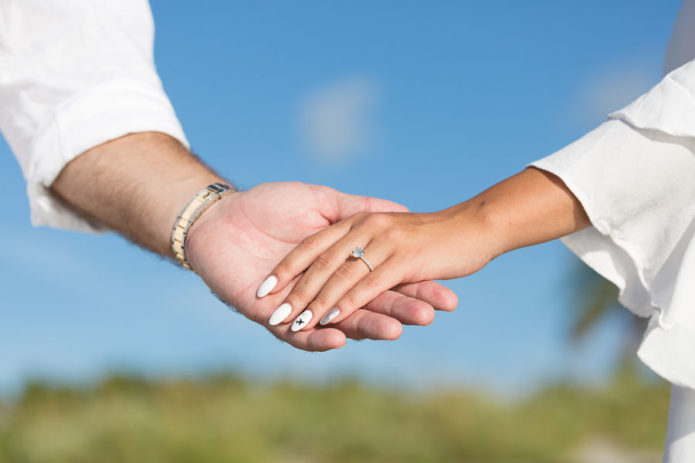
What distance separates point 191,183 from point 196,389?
586cm

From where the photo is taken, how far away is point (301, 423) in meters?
6.38

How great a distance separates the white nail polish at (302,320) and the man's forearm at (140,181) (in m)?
0.61

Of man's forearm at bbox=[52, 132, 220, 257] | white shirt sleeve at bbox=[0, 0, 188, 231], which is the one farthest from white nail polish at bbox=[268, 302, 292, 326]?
white shirt sleeve at bbox=[0, 0, 188, 231]

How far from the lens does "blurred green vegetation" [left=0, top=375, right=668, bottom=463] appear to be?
541cm

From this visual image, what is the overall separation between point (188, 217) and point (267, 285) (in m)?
0.42

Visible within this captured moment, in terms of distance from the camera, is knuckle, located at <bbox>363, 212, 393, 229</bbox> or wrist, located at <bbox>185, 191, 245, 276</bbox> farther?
wrist, located at <bbox>185, 191, 245, 276</bbox>

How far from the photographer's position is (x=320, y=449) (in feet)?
19.7

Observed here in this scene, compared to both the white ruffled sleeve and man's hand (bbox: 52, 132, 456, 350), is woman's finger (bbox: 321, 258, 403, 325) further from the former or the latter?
the white ruffled sleeve

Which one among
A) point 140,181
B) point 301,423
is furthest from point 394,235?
point 301,423

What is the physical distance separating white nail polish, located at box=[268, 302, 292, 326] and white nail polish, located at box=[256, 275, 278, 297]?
79 millimetres

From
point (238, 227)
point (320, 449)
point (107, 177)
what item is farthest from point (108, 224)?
point (320, 449)

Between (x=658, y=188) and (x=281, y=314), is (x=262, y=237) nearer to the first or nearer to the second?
(x=281, y=314)

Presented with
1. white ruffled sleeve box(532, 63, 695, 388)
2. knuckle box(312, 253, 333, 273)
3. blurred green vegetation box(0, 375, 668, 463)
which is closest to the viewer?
white ruffled sleeve box(532, 63, 695, 388)

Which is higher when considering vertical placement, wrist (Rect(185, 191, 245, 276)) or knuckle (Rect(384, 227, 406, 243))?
knuckle (Rect(384, 227, 406, 243))
